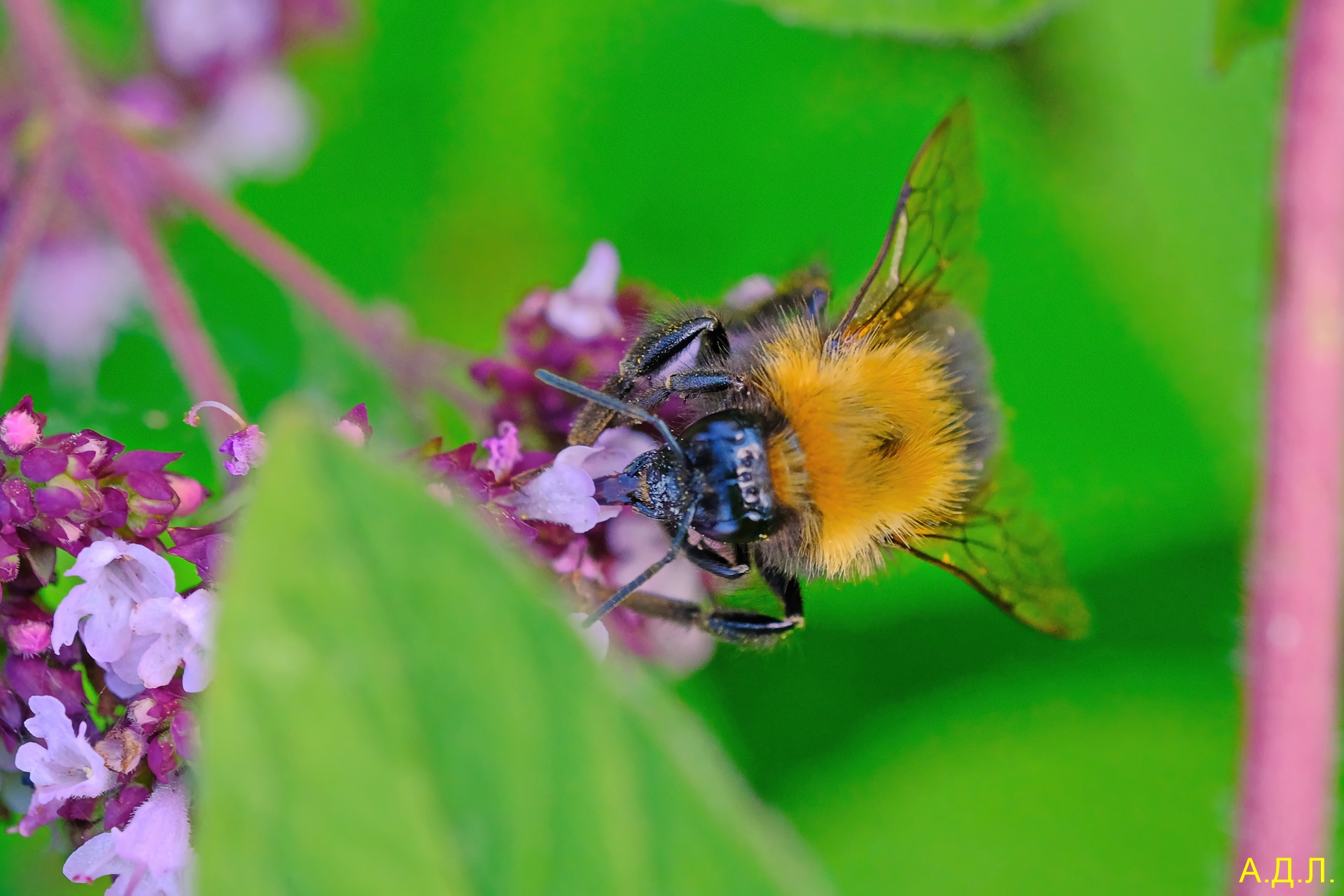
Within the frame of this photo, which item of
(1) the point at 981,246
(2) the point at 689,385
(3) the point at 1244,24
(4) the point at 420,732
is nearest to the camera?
(4) the point at 420,732

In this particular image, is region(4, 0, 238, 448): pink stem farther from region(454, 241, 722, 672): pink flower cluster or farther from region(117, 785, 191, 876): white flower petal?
region(117, 785, 191, 876): white flower petal

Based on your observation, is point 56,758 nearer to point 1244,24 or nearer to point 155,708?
point 155,708

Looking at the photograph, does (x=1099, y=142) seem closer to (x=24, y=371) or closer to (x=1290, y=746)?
(x=1290, y=746)

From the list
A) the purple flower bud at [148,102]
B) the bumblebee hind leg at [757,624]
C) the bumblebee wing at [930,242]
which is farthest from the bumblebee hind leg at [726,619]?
the purple flower bud at [148,102]

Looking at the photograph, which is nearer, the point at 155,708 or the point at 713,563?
the point at 155,708

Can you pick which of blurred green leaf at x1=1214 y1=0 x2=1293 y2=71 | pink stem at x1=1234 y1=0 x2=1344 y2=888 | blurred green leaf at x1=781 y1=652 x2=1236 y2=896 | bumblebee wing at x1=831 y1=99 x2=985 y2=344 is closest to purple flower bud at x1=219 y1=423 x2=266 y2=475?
bumblebee wing at x1=831 y1=99 x2=985 y2=344

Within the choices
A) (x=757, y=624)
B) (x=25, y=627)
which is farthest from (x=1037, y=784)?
(x=25, y=627)
